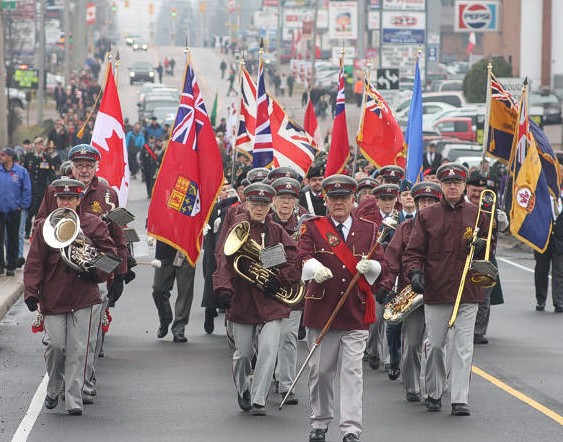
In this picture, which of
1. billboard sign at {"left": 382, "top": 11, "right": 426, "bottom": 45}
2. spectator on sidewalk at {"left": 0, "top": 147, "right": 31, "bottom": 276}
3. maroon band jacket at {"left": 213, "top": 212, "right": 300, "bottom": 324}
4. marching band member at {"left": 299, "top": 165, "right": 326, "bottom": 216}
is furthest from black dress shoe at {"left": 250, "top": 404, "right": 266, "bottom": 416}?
billboard sign at {"left": 382, "top": 11, "right": 426, "bottom": 45}

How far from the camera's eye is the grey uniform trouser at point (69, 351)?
12.1m

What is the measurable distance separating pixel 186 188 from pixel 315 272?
5154mm

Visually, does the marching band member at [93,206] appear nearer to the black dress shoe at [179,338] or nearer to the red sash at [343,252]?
the red sash at [343,252]

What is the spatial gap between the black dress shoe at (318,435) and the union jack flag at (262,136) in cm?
974

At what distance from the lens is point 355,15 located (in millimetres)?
65938

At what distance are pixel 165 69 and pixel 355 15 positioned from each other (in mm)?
42819

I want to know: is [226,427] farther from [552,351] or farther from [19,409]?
[552,351]

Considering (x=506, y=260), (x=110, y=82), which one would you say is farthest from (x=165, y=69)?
(x=110, y=82)

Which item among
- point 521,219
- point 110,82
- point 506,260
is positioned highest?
point 110,82

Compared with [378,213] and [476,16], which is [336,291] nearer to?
[378,213]

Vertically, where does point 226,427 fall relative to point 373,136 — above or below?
below

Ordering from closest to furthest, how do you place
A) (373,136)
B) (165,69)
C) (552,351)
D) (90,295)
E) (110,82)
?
1. (90,295)
2. (552,351)
3. (110,82)
4. (373,136)
5. (165,69)

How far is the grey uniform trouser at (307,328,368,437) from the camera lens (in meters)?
10.8

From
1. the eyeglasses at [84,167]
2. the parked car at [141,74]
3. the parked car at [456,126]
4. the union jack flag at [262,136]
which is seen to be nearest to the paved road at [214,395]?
the eyeglasses at [84,167]
